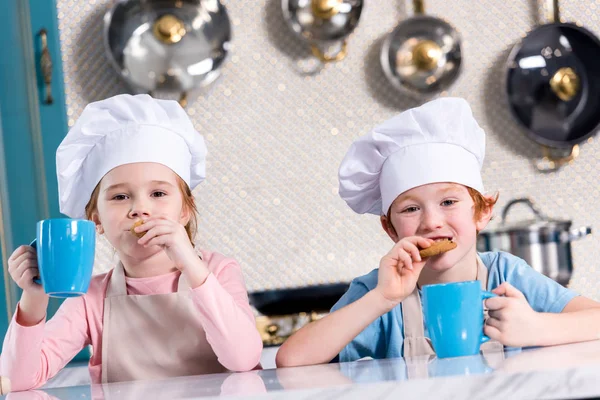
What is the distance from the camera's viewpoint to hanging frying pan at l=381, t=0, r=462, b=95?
2.34 meters

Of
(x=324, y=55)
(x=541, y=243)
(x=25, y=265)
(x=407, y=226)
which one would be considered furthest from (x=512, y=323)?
(x=324, y=55)

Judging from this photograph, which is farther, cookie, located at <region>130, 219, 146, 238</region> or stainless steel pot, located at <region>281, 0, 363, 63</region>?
stainless steel pot, located at <region>281, 0, 363, 63</region>

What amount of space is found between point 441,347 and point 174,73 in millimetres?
1488

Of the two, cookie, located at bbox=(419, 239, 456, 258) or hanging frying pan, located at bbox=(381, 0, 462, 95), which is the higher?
cookie, located at bbox=(419, 239, 456, 258)

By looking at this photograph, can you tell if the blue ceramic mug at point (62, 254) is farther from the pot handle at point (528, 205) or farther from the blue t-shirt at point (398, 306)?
the pot handle at point (528, 205)

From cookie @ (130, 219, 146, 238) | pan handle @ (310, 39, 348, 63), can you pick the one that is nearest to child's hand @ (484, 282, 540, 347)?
cookie @ (130, 219, 146, 238)

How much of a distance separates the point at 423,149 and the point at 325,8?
3.83ft

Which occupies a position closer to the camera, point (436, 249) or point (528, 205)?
point (436, 249)

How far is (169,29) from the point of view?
2256mm

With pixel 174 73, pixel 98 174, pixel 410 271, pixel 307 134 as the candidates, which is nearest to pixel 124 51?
pixel 174 73

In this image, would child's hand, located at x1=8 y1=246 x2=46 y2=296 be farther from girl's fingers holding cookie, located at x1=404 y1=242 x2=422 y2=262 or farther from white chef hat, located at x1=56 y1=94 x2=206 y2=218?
girl's fingers holding cookie, located at x1=404 y1=242 x2=422 y2=262

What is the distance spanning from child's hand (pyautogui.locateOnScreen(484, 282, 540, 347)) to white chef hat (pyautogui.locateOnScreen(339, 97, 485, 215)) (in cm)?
26

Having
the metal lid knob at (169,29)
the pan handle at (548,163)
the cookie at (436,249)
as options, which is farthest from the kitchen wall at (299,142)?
the cookie at (436,249)

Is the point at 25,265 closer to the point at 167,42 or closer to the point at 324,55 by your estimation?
the point at 167,42
